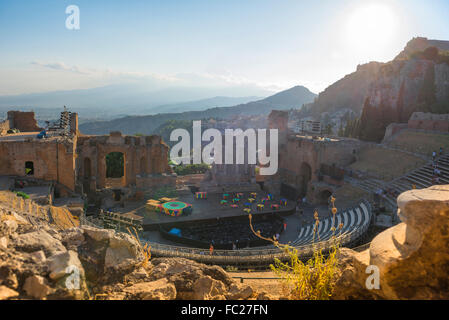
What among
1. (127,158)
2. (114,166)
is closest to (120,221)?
(127,158)

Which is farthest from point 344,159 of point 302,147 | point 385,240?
point 385,240

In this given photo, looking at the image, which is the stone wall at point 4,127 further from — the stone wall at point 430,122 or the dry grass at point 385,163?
the stone wall at point 430,122

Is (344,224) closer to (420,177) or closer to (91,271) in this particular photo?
(420,177)

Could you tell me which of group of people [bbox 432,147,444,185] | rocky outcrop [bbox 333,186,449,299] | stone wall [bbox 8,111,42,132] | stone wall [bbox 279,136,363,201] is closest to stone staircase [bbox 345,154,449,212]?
group of people [bbox 432,147,444,185]

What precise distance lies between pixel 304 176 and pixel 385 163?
8.12m

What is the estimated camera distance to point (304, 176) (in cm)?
3403

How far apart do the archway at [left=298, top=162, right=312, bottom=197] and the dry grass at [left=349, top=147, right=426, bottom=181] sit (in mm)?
4428

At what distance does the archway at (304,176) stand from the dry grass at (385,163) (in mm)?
4428

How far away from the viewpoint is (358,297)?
3.96 metres

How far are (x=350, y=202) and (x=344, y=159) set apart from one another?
8129 millimetres

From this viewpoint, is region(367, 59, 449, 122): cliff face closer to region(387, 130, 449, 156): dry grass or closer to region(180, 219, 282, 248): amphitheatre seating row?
region(387, 130, 449, 156): dry grass

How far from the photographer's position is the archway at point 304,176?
33.7 m

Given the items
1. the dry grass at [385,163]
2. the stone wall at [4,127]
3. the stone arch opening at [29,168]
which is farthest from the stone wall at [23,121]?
the dry grass at [385,163]
